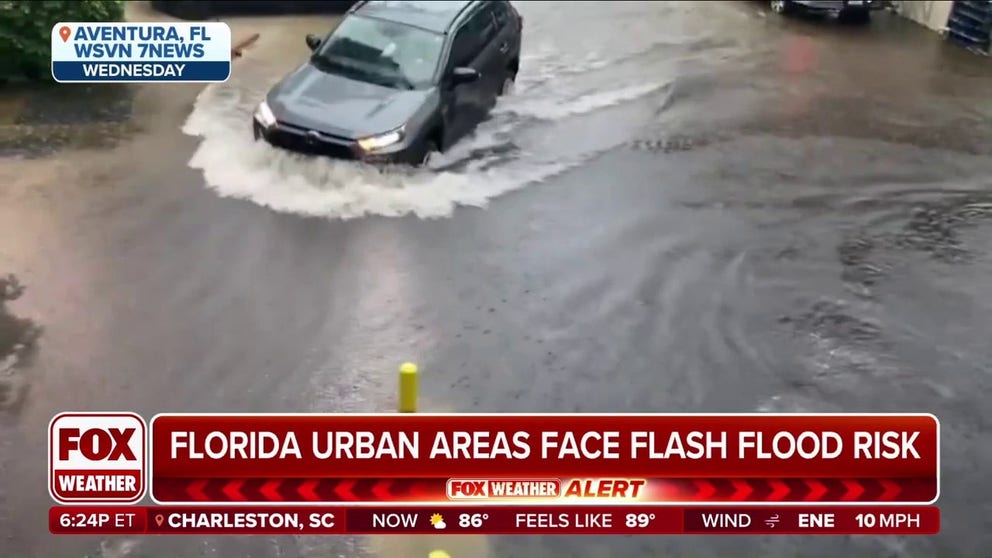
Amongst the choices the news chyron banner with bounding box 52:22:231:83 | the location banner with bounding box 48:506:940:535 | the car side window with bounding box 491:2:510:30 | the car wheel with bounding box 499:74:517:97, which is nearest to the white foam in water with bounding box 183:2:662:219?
the car wheel with bounding box 499:74:517:97

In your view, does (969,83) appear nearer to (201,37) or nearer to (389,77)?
(389,77)

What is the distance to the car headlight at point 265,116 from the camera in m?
9.33

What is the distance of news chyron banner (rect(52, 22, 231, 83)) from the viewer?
5.46 m

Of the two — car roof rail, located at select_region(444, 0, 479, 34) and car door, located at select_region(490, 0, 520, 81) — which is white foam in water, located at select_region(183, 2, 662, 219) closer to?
car door, located at select_region(490, 0, 520, 81)

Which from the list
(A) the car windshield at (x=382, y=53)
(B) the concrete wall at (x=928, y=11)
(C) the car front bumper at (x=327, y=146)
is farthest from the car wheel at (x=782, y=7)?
(C) the car front bumper at (x=327, y=146)

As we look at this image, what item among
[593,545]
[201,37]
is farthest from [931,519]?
[201,37]

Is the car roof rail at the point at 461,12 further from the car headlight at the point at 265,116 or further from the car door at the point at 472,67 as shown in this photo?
the car headlight at the point at 265,116

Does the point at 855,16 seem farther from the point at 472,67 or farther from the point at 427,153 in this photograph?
the point at 427,153

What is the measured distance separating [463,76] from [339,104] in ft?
4.21

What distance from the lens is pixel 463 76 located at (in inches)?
393

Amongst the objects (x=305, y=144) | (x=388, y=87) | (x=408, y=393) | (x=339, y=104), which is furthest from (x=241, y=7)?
(x=408, y=393)

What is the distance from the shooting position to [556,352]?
6.87 metres

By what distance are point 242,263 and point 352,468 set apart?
159 inches

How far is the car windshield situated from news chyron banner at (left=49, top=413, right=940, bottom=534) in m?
6.16
